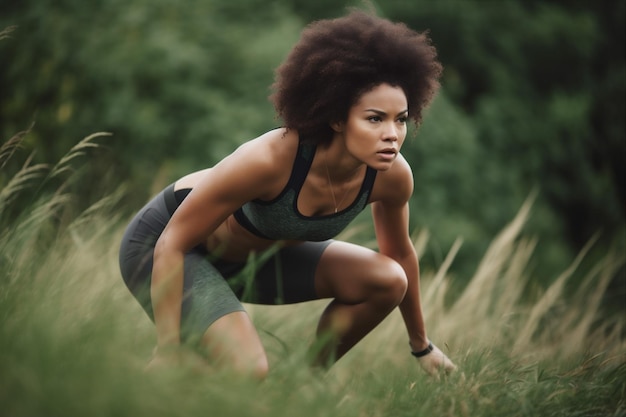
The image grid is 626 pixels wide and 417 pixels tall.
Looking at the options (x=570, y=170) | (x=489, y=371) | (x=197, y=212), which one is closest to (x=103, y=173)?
(x=197, y=212)

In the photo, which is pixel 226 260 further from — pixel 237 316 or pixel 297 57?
pixel 297 57

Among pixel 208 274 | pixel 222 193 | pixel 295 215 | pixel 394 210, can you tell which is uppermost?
pixel 222 193

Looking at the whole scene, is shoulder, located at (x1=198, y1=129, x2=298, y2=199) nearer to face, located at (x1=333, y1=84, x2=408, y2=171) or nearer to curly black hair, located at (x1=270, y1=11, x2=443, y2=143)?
curly black hair, located at (x1=270, y1=11, x2=443, y2=143)

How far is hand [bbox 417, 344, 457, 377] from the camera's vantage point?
2.90 m

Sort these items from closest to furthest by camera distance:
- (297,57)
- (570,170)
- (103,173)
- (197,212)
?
(197,212) → (297,57) → (103,173) → (570,170)

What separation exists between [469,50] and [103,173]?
5.95 meters

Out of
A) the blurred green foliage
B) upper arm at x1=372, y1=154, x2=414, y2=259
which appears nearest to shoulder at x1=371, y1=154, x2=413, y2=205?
upper arm at x1=372, y1=154, x2=414, y2=259

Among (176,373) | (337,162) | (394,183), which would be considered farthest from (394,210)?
(176,373)

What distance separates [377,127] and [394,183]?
321 mm

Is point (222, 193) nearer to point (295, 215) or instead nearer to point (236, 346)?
point (295, 215)

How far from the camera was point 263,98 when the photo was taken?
651cm

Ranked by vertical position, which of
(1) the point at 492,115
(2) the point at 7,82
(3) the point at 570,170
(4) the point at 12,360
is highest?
(4) the point at 12,360

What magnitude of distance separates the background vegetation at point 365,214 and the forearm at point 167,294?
0.08 m

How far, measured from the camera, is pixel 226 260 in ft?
9.91
